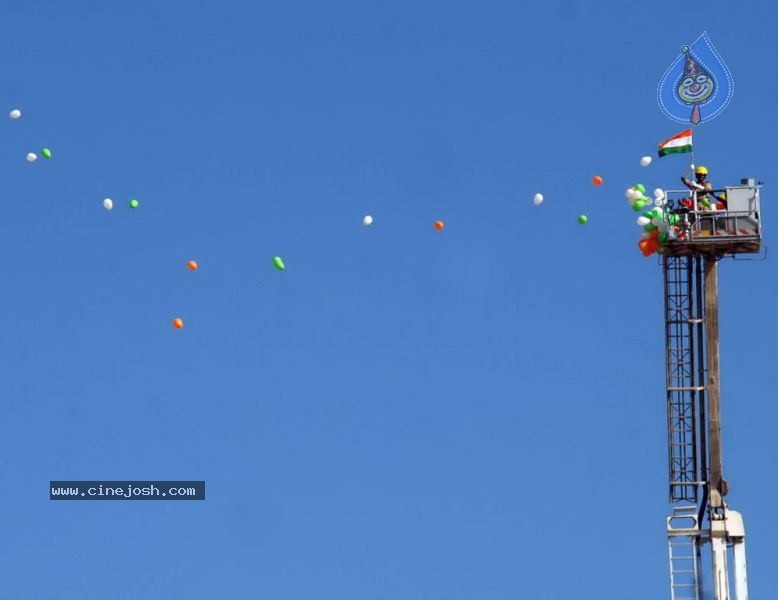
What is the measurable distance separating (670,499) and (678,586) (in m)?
4.04

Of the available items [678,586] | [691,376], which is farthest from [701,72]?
[678,586]

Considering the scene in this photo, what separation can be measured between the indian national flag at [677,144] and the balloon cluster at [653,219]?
2.11 m

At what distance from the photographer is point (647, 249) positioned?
122m

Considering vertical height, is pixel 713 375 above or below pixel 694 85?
below

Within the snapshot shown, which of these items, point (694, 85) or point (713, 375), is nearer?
point (694, 85)

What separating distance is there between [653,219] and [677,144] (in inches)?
146

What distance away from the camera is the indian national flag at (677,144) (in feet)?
402

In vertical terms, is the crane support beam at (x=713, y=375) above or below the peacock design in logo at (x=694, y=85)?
below

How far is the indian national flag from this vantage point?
123 meters

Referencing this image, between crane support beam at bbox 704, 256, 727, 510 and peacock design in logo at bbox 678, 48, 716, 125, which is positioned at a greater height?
peacock design in logo at bbox 678, 48, 716, 125

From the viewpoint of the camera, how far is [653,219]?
4781 inches

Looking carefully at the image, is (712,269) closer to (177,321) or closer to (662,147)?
(662,147)

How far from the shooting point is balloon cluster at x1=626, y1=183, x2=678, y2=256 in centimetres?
12125

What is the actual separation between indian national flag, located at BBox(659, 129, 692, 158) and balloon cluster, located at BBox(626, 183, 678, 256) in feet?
6.93
